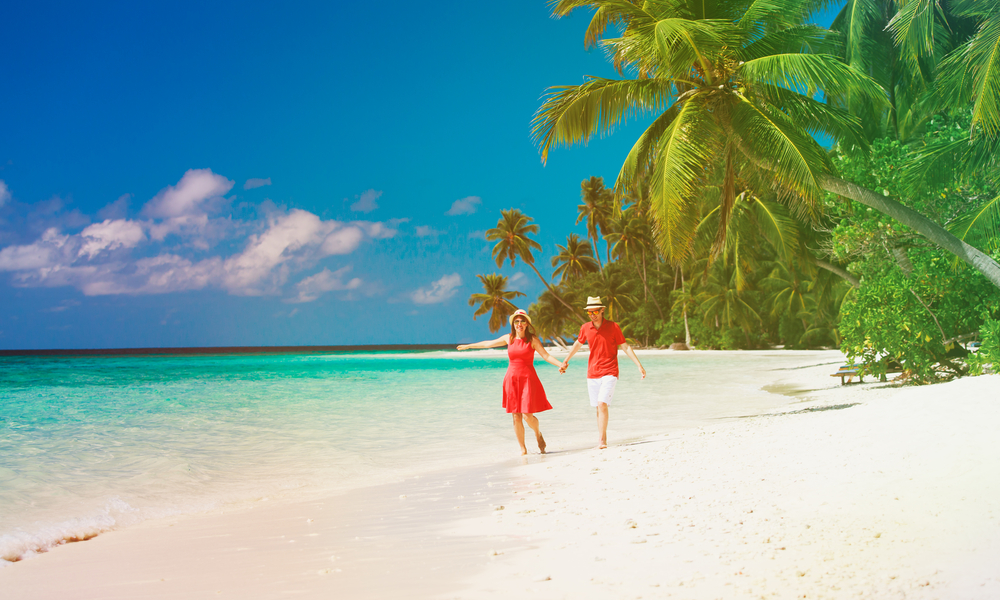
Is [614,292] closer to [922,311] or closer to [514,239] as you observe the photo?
[514,239]

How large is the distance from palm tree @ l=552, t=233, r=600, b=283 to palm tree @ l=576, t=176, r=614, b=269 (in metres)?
2.03

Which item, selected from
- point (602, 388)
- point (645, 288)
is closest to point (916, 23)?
point (602, 388)

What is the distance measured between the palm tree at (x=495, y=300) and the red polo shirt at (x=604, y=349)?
4592cm

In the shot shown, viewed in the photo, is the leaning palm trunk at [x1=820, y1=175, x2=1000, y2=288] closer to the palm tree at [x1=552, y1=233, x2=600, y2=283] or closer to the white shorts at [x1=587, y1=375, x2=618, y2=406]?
the white shorts at [x1=587, y1=375, x2=618, y2=406]

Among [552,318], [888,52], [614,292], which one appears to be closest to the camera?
[888,52]

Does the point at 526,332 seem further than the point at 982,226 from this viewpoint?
No

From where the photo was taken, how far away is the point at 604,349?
659 cm

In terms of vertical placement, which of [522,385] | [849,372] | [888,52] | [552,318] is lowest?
[849,372]

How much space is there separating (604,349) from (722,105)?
17.4ft

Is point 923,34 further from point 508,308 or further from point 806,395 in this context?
point 508,308

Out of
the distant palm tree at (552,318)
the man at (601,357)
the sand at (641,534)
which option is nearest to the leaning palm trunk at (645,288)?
the distant palm tree at (552,318)

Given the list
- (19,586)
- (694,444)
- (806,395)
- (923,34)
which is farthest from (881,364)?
(19,586)

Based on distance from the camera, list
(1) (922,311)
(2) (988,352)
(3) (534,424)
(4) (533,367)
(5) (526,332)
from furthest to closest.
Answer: (1) (922,311)
(2) (988,352)
(3) (534,424)
(4) (533,367)
(5) (526,332)

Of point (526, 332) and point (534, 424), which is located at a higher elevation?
point (526, 332)
